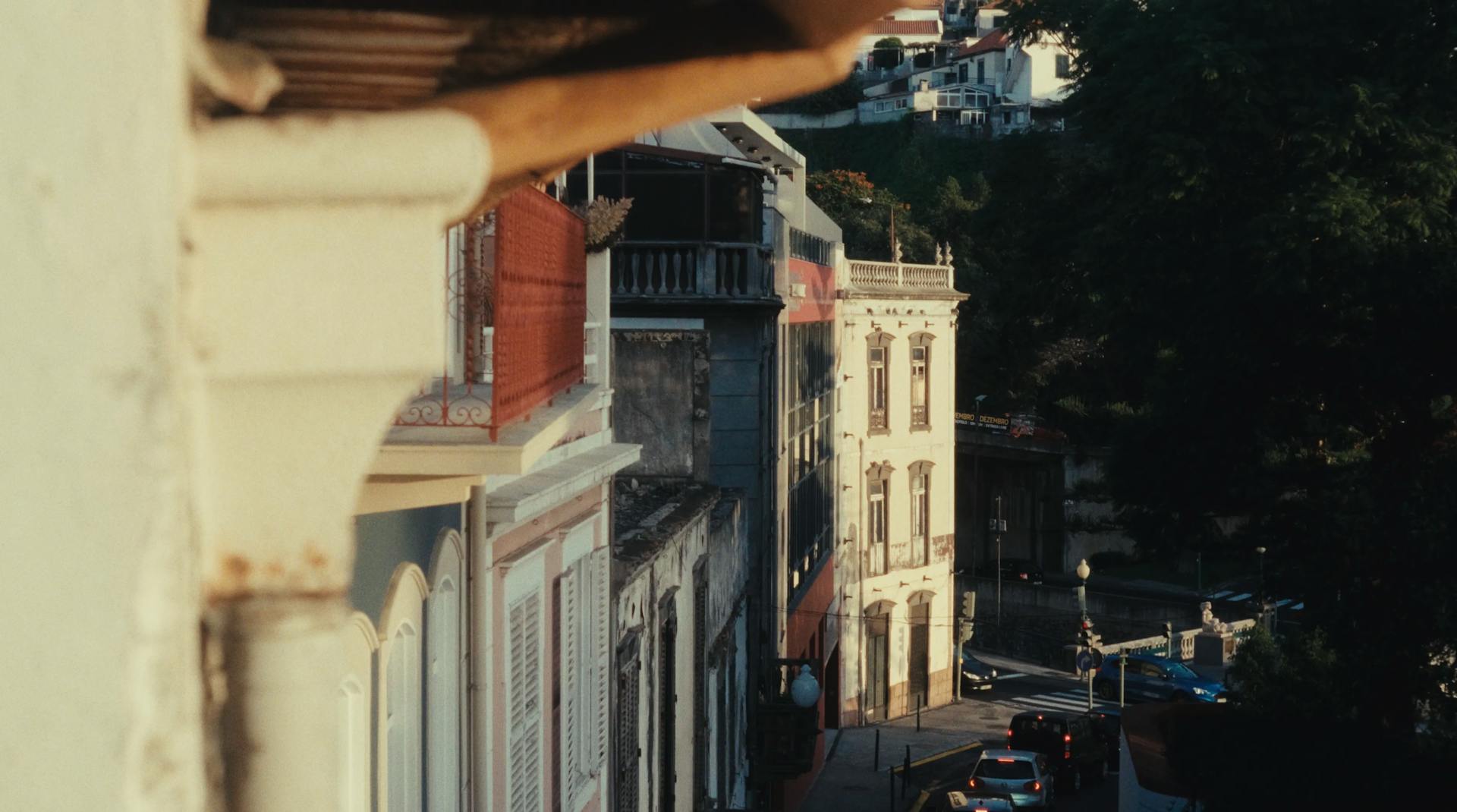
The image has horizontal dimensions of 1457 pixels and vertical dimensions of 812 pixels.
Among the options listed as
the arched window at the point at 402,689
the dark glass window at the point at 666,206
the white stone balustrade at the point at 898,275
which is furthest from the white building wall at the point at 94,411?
the white stone balustrade at the point at 898,275

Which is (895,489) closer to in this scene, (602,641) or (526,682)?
(602,641)

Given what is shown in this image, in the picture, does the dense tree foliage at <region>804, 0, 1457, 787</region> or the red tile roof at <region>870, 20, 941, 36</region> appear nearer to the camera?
the dense tree foliage at <region>804, 0, 1457, 787</region>

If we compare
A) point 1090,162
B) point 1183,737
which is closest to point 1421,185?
point 1090,162

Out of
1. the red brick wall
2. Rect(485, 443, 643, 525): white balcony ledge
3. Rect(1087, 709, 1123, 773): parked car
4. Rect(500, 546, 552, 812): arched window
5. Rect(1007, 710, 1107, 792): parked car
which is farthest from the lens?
Rect(1087, 709, 1123, 773): parked car

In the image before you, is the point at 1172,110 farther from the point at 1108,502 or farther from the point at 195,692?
the point at 1108,502

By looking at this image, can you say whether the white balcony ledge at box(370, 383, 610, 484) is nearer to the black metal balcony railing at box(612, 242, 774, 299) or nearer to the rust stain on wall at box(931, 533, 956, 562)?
the black metal balcony railing at box(612, 242, 774, 299)

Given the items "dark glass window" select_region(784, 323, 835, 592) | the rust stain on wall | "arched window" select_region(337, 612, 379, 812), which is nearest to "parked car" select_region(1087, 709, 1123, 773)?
"dark glass window" select_region(784, 323, 835, 592)
